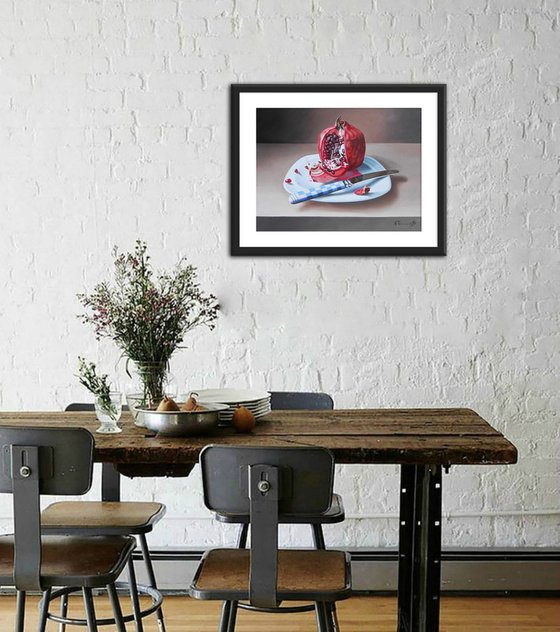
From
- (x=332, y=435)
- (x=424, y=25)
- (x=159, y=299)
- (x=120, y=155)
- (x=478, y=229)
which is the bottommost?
(x=332, y=435)

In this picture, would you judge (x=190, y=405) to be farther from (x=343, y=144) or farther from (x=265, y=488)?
(x=343, y=144)

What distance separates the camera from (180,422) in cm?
253

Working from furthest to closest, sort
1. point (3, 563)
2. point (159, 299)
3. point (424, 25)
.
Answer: point (424, 25)
point (159, 299)
point (3, 563)

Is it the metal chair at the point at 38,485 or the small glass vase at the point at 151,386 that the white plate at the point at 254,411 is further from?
the metal chair at the point at 38,485

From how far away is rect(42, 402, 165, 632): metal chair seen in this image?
9.32 feet

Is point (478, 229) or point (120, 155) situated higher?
point (120, 155)

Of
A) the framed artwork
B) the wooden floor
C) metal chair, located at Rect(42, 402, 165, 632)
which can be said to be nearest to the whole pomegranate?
the framed artwork

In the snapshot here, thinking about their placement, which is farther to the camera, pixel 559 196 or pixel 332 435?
pixel 559 196

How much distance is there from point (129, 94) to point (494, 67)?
1.49m

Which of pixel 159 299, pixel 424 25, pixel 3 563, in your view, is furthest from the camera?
pixel 424 25

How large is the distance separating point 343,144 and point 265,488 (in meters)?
1.98

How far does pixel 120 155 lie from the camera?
Result: 3.79m

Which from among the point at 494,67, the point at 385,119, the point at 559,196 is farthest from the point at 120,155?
the point at 559,196

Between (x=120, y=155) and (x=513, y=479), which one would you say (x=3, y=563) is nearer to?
(x=120, y=155)
